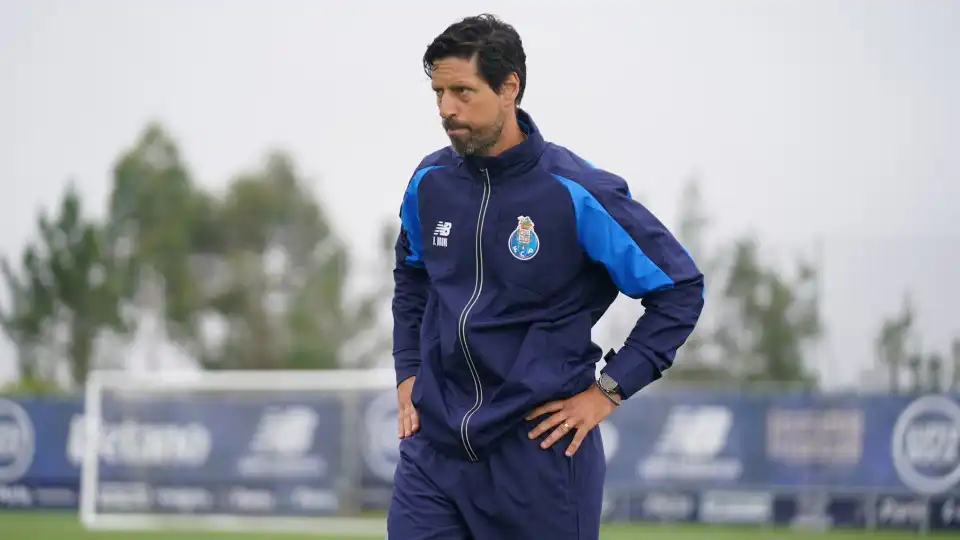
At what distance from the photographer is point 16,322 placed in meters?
48.0

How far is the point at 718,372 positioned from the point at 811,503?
14.8 m

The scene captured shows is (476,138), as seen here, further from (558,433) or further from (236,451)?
(236,451)

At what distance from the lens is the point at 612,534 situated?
1588cm

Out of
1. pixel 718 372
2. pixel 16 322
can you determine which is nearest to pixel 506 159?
pixel 718 372

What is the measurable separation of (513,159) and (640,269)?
490 millimetres

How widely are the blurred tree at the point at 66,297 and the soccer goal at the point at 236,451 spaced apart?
28143 millimetres

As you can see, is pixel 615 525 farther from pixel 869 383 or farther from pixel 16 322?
pixel 16 322

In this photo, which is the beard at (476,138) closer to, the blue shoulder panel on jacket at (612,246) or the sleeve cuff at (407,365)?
the blue shoulder panel on jacket at (612,246)

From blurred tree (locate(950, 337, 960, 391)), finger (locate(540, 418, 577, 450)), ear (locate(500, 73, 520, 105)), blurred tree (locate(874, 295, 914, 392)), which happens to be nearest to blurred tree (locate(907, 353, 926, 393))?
blurred tree (locate(874, 295, 914, 392))

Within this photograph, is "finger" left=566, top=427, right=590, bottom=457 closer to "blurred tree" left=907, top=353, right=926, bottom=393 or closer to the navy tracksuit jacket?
the navy tracksuit jacket

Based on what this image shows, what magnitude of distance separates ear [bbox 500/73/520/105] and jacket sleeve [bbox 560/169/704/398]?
11.4 inches

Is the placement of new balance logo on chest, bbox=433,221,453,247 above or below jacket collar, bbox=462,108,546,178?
below

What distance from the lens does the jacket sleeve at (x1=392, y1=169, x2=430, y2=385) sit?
15.5 ft

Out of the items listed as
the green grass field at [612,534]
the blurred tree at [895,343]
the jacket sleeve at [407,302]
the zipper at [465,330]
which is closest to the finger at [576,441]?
the zipper at [465,330]
